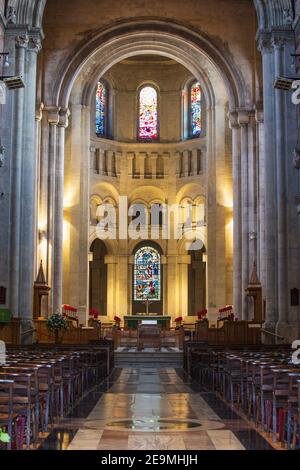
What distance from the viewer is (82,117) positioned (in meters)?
42.4

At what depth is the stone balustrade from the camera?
47781 mm

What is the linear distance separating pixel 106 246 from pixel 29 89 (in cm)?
2206

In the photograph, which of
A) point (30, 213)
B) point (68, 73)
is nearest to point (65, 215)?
point (68, 73)

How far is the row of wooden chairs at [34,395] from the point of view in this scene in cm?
967

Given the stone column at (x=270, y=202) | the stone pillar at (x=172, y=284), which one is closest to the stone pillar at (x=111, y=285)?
the stone pillar at (x=172, y=284)

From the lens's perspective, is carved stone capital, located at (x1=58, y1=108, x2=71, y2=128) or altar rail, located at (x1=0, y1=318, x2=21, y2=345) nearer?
altar rail, located at (x1=0, y1=318, x2=21, y2=345)

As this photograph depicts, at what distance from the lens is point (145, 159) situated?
162 feet

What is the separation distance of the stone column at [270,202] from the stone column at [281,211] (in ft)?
1.37

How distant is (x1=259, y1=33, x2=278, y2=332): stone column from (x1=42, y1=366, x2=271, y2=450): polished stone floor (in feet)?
26.1

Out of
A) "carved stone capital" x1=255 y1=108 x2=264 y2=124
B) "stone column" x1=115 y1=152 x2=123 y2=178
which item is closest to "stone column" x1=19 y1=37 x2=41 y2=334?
"carved stone capital" x1=255 y1=108 x2=264 y2=124

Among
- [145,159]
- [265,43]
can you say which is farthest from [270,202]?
[145,159]

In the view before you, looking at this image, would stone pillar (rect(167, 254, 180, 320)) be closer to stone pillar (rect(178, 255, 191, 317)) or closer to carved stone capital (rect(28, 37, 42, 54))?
stone pillar (rect(178, 255, 191, 317))

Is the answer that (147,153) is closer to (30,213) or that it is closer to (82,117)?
(82,117)

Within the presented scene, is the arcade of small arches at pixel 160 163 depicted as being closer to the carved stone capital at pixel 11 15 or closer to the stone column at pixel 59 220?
the stone column at pixel 59 220
